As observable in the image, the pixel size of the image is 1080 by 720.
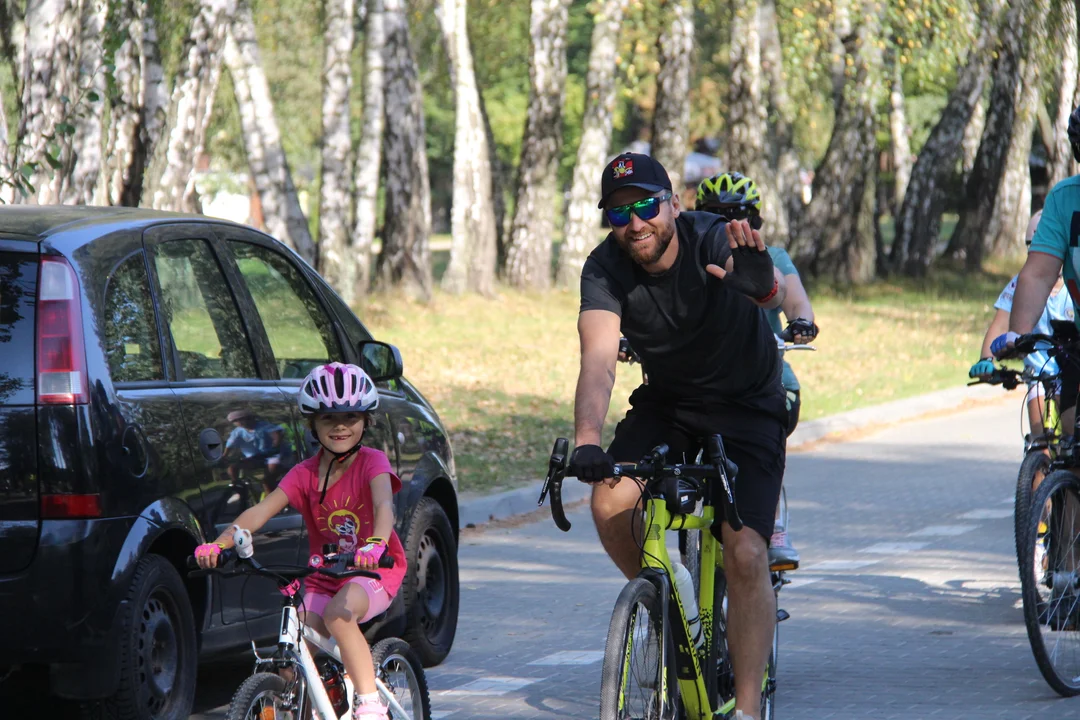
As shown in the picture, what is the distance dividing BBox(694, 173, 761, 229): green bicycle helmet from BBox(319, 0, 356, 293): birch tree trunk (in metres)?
15.6

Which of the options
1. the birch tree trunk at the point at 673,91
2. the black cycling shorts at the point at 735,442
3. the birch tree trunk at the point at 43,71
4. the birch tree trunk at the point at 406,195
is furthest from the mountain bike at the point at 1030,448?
the birch tree trunk at the point at 673,91

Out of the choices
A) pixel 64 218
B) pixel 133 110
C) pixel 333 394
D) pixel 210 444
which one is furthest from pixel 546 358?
pixel 333 394

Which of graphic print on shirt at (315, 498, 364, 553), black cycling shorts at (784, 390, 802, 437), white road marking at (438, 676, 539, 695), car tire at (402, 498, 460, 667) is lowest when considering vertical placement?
white road marking at (438, 676, 539, 695)

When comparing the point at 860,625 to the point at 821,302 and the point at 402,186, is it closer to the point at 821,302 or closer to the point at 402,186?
the point at 402,186

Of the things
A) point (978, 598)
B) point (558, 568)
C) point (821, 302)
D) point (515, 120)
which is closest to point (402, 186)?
point (821, 302)

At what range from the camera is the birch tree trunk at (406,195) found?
80.0ft

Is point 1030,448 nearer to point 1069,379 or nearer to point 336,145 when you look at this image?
point 1069,379

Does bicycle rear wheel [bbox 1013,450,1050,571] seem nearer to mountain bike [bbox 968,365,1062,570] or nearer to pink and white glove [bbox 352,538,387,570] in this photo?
mountain bike [bbox 968,365,1062,570]

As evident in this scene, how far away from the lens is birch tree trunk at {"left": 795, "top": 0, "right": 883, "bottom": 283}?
30422 mm

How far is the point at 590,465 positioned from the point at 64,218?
228 cm

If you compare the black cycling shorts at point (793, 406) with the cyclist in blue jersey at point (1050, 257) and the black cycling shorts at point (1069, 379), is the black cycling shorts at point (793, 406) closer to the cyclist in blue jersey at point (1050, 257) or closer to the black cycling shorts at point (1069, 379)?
the cyclist in blue jersey at point (1050, 257)

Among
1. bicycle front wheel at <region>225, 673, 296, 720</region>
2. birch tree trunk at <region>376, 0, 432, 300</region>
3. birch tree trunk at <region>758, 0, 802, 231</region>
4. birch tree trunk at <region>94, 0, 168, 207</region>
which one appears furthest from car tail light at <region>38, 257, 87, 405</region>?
birch tree trunk at <region>758, 0, 802, 231</region>

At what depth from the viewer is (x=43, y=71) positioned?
11.6 metres

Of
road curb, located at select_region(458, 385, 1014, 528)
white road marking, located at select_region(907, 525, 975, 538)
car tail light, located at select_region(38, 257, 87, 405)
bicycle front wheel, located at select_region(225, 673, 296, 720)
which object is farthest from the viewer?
road curb, located at select_region(458, 385, 1014, 528)
